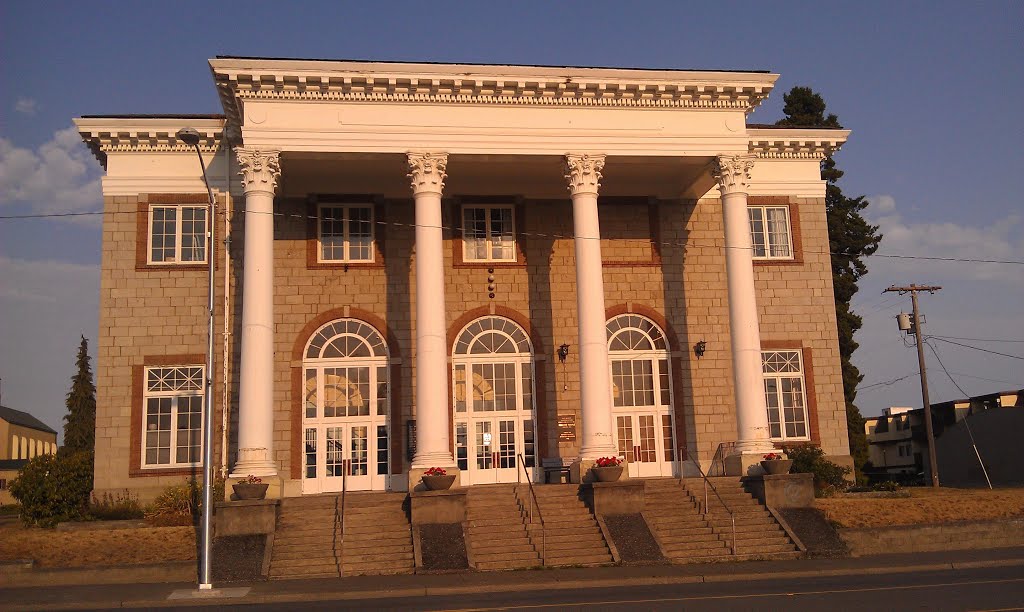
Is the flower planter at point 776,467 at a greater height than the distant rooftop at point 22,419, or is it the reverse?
the distant rooftop at point 22,419

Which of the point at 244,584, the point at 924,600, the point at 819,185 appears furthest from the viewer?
the point at 819,185

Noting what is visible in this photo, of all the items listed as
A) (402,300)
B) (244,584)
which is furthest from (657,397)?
(244,584)

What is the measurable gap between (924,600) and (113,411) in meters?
21.0

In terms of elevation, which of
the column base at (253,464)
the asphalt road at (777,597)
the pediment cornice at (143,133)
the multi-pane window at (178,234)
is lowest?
the asphalt road at (777,597)

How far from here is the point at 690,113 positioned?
2706 centimetres

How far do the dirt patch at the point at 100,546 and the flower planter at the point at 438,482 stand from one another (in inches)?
214

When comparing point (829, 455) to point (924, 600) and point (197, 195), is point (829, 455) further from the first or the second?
point (197, 195)

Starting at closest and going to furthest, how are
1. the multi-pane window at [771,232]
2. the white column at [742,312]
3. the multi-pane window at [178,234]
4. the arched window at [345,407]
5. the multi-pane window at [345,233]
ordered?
the white column at [742,312]
the arched window at [345,407]
the multi-pane window at [178,234]
the multi-pane window at [345,233]
the multi-pane window at [771,232]

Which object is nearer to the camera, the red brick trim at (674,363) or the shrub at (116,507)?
the shrub at (116,507)

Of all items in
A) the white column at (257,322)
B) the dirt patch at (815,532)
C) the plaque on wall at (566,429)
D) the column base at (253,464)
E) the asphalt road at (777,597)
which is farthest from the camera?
the plaque on wall at (566,429)

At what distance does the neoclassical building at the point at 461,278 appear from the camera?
82.3ft

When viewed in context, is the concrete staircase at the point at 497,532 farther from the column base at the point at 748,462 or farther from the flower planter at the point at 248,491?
the column base at the point at 748,462


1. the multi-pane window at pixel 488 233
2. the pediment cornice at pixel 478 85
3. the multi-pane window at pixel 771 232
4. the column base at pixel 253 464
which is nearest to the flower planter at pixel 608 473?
the column base at pixel 253 464

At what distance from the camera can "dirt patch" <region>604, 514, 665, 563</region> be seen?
68.7 ft
